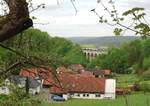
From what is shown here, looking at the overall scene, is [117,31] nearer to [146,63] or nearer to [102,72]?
[102,72]

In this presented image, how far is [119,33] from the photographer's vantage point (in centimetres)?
471

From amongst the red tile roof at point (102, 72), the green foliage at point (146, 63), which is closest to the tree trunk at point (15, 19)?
the red tile roof at point (102, 72)

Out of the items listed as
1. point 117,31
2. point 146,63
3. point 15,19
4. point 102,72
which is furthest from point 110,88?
point 15,19

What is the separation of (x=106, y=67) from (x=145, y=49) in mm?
9605

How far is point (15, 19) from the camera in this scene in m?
3.41

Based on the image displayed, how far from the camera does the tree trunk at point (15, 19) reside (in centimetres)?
339

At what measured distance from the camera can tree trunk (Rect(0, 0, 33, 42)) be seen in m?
3.39

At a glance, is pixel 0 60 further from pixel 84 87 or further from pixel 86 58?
pixel 86 58

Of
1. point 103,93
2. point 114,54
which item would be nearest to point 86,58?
point 114,54

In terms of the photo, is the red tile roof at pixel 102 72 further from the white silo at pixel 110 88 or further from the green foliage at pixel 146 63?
the white silo at pixel 110 88

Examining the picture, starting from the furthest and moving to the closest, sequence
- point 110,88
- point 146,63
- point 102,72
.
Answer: point 146,63
point 102,72
point 110,88

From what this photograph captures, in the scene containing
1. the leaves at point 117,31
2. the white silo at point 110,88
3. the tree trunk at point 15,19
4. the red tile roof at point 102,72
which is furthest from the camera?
the red tile roof at point 102,72

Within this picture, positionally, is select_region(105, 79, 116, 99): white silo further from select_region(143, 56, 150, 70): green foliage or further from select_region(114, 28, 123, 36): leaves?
select_region(114, 28, 123, 36): leaves

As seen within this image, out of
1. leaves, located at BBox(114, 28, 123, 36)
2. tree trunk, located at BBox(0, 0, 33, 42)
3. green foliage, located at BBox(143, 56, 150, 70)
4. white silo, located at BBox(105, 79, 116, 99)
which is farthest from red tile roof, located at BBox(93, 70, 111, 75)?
tree trunk, located at BBox(0, 0, 33, 42)
